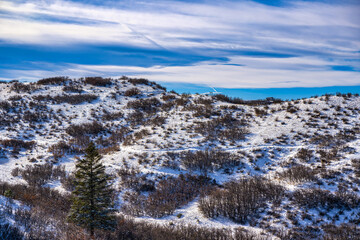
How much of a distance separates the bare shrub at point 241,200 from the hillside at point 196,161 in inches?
2.6

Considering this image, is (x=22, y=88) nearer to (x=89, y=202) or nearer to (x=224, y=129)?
(x=224, y=129)

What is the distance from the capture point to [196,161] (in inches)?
739

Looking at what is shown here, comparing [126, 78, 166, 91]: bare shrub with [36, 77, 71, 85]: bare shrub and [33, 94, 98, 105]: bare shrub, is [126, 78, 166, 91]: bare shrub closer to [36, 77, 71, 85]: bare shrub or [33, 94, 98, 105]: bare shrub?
[33, 94, 98, 105]: bare shrub

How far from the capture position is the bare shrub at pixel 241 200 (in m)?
12.5

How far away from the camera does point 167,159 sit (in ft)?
63.9

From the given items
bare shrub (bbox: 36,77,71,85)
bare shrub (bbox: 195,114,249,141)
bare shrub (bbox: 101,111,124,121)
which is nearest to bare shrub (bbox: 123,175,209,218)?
bare shrub (bbox: 195,114,249,141)

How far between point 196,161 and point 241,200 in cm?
636

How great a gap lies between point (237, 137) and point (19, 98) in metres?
34.2

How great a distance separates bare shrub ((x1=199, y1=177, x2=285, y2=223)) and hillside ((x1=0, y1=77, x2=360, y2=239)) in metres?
0.07

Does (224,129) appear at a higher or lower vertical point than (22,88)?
lower

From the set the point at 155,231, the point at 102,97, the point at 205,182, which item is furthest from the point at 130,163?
the point at 102,97

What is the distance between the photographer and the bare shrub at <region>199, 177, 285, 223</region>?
1247cm

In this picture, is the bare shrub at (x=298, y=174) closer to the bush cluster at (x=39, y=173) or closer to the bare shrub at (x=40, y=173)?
the bush cluster at (x=39, y=173)

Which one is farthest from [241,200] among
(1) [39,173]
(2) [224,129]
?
(1) [39,173]
